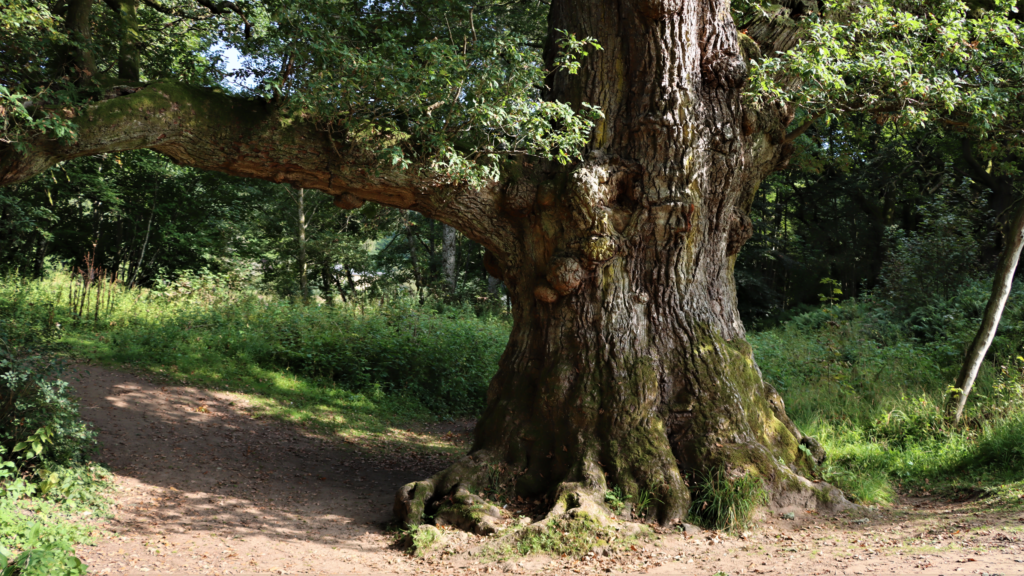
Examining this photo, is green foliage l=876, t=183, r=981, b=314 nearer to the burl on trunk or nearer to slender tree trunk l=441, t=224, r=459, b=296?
the burl on trunk

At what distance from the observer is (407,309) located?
13.5 metres

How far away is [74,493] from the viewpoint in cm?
518

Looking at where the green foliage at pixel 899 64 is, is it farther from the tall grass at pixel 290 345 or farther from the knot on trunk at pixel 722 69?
the tall grass at pixel 290 345

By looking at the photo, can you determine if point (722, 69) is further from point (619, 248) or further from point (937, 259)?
point (937, 259)

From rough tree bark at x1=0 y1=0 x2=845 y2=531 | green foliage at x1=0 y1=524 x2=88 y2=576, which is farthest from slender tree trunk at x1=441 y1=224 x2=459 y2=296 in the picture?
green foliage at x1=0 y1=524 x2=88 y2=576

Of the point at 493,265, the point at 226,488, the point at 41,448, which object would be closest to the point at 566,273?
the point at 493,265

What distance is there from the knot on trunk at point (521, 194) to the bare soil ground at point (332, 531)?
10.5ft

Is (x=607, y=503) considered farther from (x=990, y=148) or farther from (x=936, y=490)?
(x=990, y=148)

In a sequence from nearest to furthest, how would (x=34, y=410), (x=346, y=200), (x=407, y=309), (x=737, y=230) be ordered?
(x=34, y=410) < (x=346, y=200) < (x=737, y=230) < (x=407, y=309)

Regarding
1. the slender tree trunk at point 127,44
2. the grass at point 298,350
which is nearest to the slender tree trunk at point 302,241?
the grass at point 298,350

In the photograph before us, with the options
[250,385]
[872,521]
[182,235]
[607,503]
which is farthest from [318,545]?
[182,235]

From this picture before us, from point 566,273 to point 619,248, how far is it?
1.95ft

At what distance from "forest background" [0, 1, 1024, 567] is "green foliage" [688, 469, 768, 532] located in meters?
1.43

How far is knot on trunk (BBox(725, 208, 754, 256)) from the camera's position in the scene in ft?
22.1
